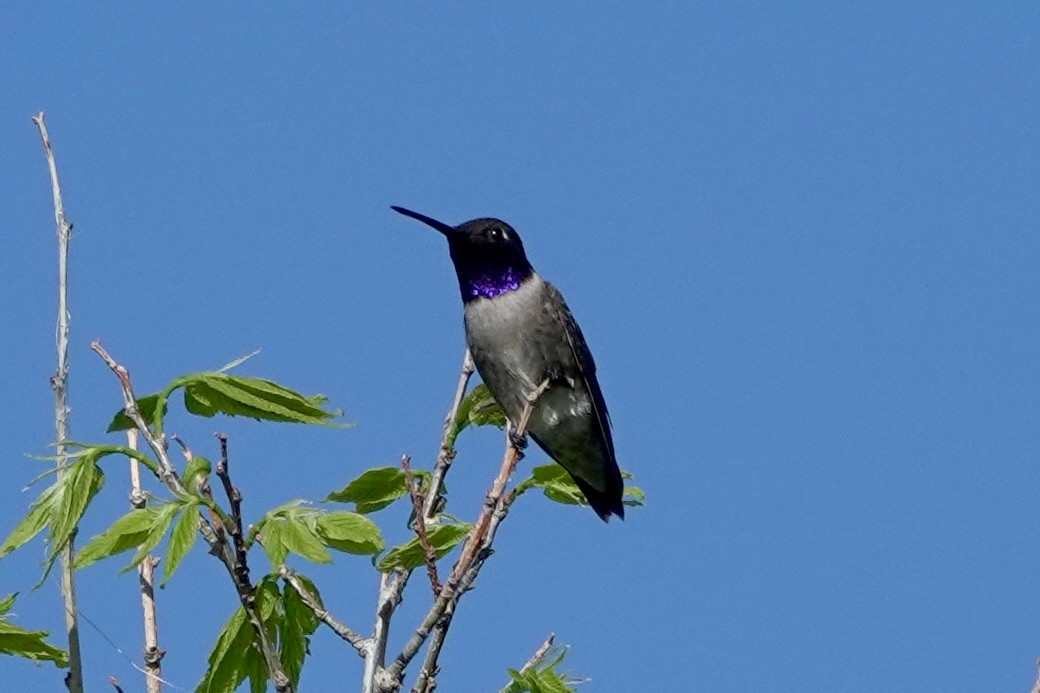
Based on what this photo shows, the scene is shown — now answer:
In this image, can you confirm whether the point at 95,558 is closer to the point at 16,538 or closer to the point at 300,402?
the point at 16,538

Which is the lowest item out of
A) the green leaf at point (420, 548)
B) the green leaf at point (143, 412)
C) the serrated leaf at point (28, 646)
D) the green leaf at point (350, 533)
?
the serrated leaf at point (28, 646)

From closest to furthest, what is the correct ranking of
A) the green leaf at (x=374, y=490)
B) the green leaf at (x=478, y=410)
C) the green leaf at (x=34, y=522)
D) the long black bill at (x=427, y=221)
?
the green leaf at (x=34, y=522) < the green leaf at (x=374, y=490) < the green leaf at (x=478, y=410) < the long black bill at (x=427, y=221)

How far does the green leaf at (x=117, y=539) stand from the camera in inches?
159

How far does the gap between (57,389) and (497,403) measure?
2.08 meters

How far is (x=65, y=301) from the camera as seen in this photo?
14.9ft

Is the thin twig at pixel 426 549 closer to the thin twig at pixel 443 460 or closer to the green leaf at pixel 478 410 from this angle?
the thin twig at pixel 443 460

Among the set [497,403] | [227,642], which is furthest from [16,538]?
[497,403]

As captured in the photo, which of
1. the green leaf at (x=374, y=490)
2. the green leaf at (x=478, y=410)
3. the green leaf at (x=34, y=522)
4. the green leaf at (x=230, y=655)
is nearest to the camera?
the green leaf at (x=34, y=522)

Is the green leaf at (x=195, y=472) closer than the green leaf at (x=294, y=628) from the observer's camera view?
Yes

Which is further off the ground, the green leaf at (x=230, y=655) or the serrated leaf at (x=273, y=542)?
the serrated leaf at (x=273, y=542)

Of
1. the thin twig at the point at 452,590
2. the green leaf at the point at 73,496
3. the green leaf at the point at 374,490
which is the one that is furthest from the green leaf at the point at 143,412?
the thin twig at the point at 452,590

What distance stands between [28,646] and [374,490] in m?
1.37

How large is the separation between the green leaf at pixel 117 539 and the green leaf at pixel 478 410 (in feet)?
5.64

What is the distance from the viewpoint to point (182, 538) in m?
3.99
